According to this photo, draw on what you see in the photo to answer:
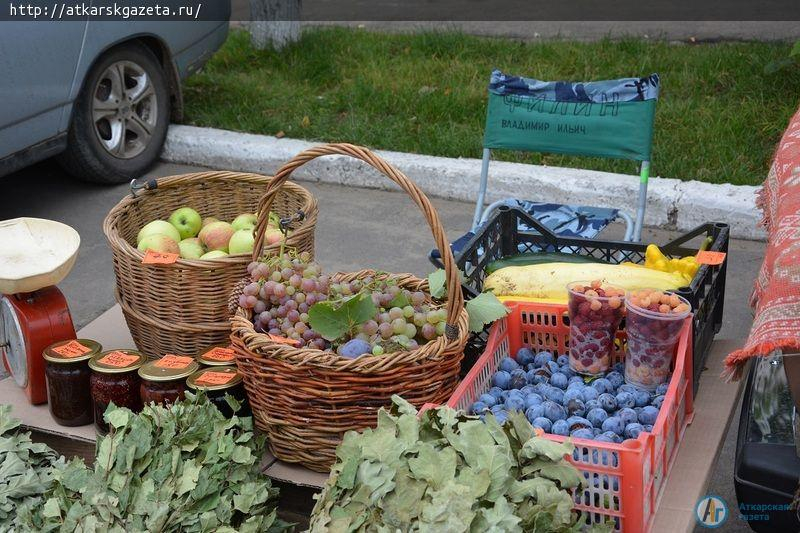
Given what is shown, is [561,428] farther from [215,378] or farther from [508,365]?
[215,378]

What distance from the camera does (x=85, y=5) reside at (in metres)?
4.56

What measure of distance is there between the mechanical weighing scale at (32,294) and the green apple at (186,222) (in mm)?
420

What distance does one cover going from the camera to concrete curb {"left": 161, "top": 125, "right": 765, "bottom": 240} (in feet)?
14.7

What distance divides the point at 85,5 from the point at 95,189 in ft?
Answer: 3.56

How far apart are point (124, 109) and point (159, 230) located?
103 inches

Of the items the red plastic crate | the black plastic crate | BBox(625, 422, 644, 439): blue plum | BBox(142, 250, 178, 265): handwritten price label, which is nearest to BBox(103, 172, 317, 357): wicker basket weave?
BBox(142, 250, 178, 265): handwritten price label

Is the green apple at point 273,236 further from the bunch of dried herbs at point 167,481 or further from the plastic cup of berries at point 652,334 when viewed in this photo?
the plastic cup of berries at point 652,334

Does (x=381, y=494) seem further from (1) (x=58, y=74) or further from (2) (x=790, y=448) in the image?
(1) (x=58, y=74)

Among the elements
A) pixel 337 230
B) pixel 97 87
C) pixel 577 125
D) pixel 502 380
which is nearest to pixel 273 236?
pixel 502 380

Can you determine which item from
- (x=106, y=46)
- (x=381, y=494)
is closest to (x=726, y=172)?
(x=106, y=46)

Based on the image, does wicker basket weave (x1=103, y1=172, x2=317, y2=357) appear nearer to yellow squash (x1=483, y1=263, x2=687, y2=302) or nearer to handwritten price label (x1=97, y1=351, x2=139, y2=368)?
handwritten price label (x1=97, y1=351, x2=139, y2=368)

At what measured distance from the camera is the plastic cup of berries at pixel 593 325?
2.02m

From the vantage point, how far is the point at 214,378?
2.17 metres

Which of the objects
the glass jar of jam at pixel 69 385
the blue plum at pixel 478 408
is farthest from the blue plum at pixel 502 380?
the glass jar of jam at pixel 69 385
